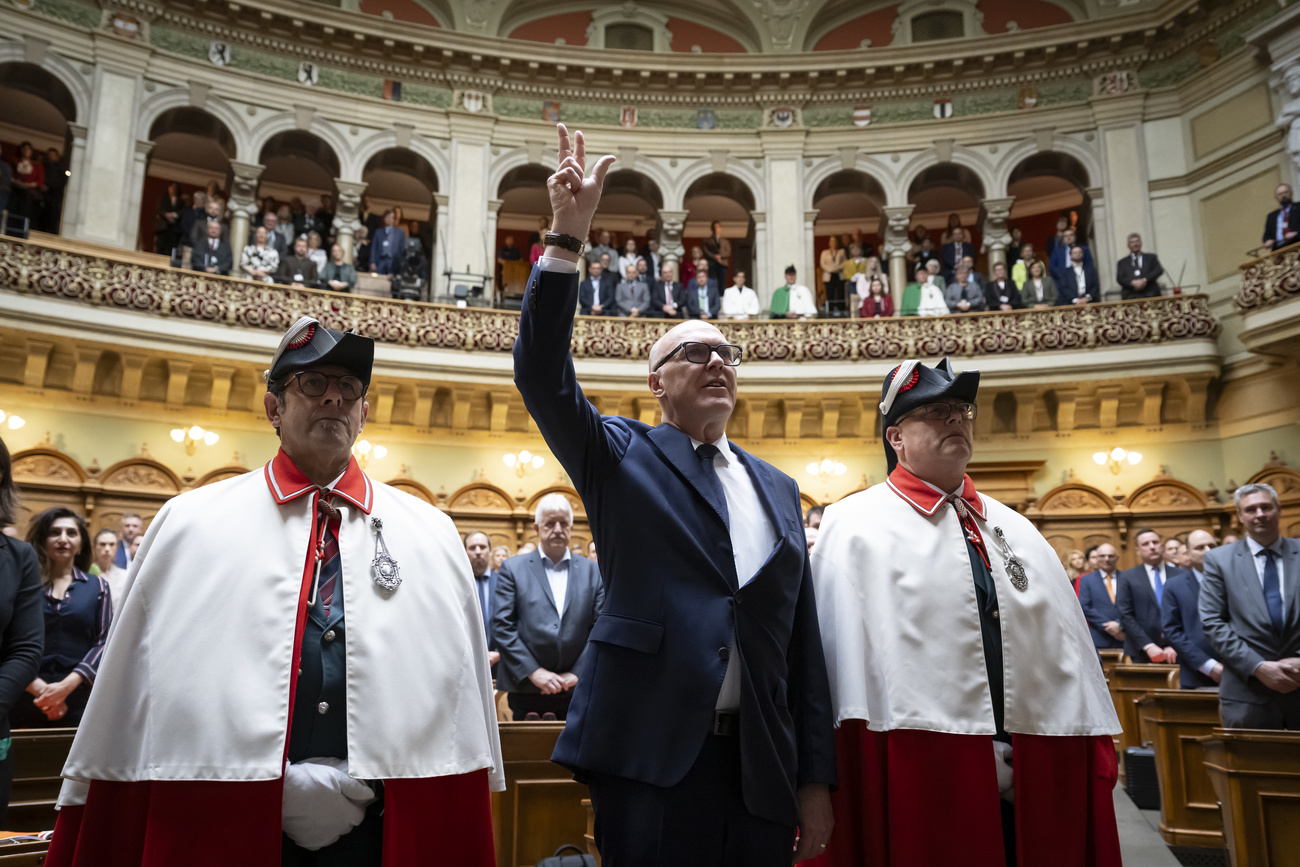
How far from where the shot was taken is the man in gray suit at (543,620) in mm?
4648

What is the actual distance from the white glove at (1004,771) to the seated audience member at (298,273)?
1179 cm

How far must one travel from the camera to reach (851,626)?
2303 millimetres

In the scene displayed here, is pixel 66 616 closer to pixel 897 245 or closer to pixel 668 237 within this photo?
pixel 668 237

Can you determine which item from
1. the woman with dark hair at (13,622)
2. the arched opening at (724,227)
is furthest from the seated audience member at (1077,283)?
the woman with dark hair at (13,622)

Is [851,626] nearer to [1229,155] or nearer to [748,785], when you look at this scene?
[748,785]

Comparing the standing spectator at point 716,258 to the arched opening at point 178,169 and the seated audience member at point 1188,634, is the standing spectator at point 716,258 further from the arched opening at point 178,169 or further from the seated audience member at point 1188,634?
the seated audience member at point 1188,634

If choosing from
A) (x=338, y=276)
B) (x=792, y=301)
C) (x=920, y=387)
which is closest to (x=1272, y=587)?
(x=920, y=387)

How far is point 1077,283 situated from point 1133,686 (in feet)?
26.8

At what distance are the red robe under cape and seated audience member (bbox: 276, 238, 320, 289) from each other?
1170cm

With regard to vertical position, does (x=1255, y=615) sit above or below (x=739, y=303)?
below

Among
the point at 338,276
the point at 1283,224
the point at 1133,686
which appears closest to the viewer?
the point at 1133,686

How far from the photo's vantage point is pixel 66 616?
149 inches

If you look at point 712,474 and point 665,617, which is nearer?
point 665,617

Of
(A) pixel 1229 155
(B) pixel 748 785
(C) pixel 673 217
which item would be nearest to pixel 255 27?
(C) pixel 673 217
